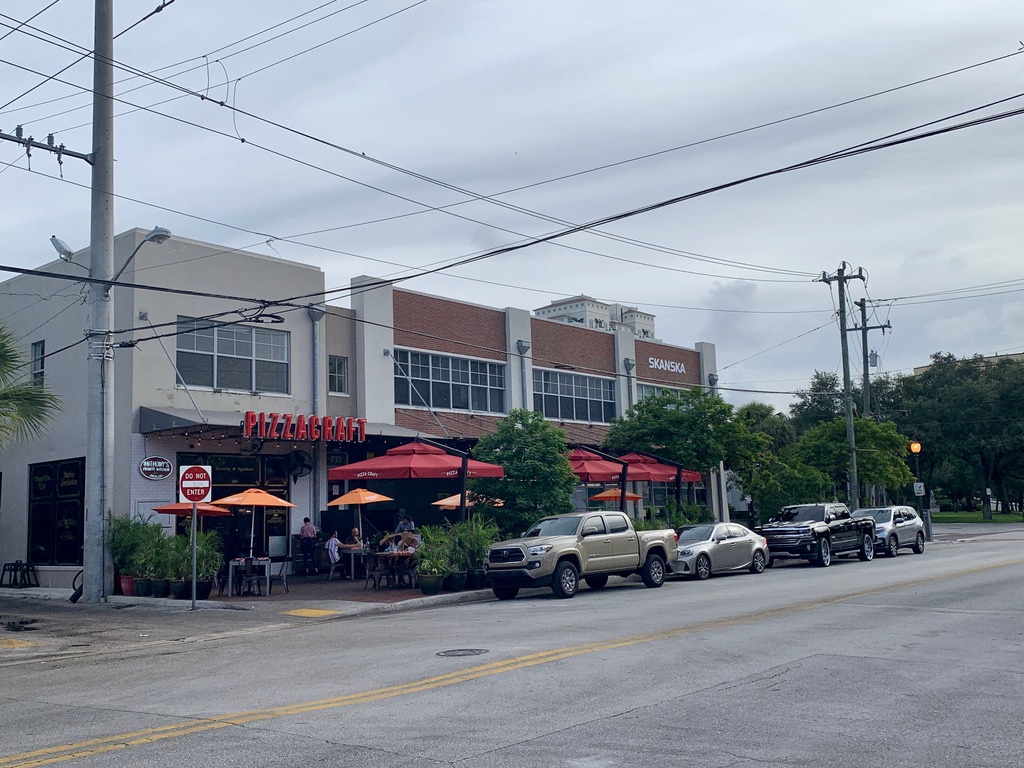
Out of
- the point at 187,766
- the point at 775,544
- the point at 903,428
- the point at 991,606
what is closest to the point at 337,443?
the point at 775,544

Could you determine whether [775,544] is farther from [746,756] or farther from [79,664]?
[746,756]

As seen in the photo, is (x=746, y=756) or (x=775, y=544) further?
(x=775, y=544)

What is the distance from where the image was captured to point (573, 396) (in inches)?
1624

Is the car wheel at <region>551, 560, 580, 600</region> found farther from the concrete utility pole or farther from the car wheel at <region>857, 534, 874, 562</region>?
the car wheel at <region>857, 534, 874, 562</region>

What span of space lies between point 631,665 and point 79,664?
7.81 metres

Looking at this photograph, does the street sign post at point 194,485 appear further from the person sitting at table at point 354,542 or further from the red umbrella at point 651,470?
the red umbrella at point 651,470

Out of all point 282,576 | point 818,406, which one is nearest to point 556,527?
point 282,576

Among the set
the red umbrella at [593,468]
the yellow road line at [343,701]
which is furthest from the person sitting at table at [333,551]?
the yellow road line at [343,701]

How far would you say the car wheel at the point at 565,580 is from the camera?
20344 mm

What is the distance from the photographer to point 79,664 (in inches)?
540

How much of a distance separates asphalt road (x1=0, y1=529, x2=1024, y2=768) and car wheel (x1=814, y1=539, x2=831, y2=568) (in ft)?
35.4

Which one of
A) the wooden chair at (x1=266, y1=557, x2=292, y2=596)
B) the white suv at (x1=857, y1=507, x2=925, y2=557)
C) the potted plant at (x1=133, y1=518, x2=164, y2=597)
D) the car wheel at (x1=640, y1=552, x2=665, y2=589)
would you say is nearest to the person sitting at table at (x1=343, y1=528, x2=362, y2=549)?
the wooden chair at (x1=266, y1=557, x2=292, y2=596)

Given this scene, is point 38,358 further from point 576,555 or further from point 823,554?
point 823,554

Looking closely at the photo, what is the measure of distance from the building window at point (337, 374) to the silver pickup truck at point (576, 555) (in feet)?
36.2
